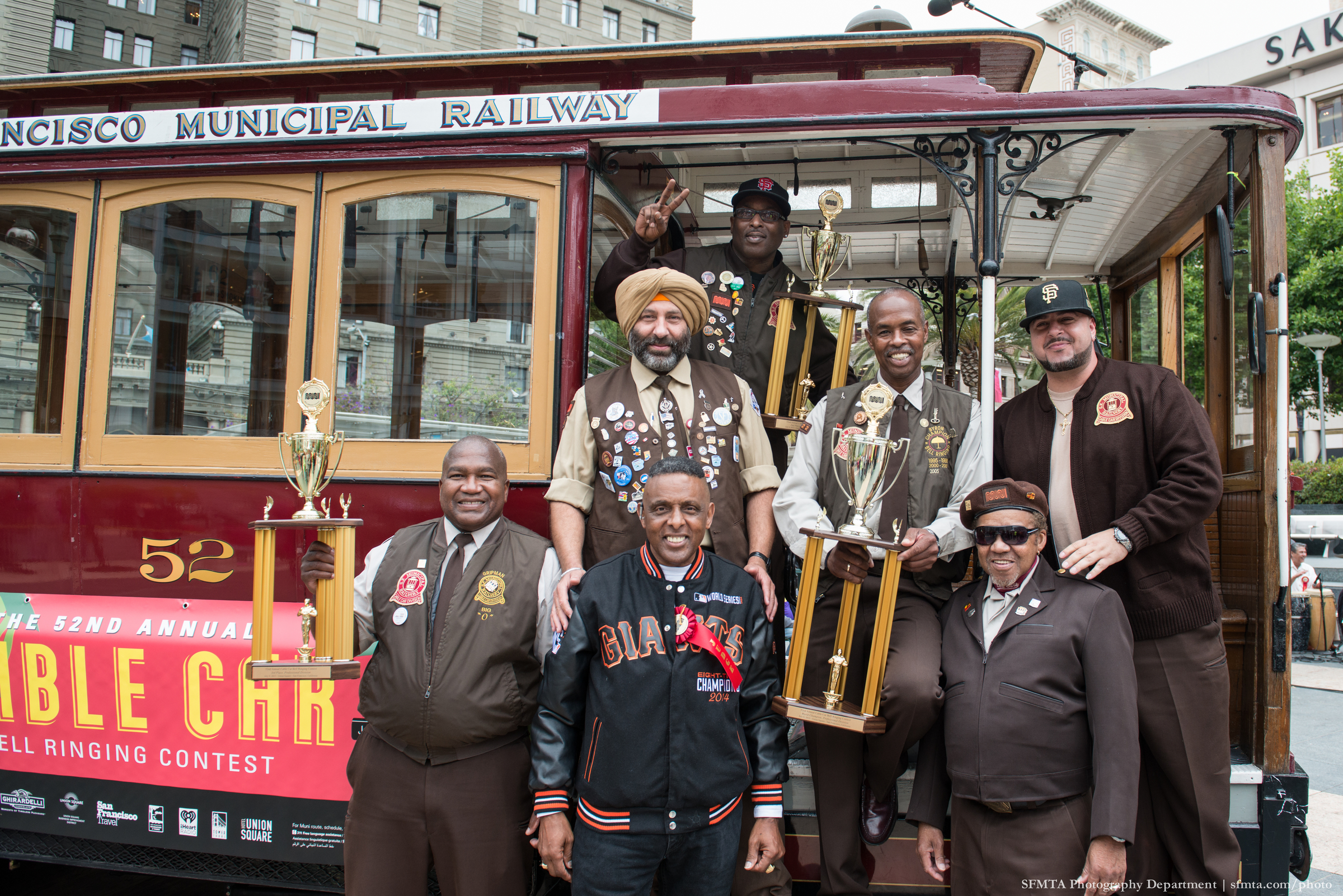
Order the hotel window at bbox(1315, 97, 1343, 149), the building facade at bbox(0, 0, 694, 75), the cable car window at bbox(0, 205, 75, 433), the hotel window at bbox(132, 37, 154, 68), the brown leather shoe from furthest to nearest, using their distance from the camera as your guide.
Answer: the hotel window at bbox(132, 37, 154, 68) < the hotel window at bbox(1315, 97, 1343, 149) < the building facade at bbox(0, 0, 694, 75) < the cable car window at bbox(0, 205, 75, 433) < the brown leather shoe

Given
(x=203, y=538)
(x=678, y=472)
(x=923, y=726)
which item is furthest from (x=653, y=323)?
(x=203, y=538)

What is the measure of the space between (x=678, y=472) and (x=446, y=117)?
6.52ft

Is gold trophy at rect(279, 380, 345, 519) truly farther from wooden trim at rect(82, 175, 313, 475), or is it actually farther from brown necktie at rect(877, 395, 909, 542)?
brown necktie at rect(877, 395, 909, 542)

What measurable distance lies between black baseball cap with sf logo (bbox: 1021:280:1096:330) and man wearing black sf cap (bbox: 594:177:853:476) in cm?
101

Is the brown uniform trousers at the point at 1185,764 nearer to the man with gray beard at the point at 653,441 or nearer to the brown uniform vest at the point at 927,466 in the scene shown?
the brown uniform vest at the point at 927,466

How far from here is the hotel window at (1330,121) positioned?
31625mm

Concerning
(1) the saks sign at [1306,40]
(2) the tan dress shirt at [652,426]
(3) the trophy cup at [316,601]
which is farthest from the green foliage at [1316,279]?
(3) the trophy cup at [316,601]

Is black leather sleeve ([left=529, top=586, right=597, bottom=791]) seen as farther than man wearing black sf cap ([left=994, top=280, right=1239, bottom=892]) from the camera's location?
No

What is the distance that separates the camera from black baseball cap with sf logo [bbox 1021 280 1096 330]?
305 cm

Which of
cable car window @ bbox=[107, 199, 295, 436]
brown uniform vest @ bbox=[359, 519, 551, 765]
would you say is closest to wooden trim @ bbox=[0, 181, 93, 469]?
cable car window @ bbox=[107, 199, 295, 436]

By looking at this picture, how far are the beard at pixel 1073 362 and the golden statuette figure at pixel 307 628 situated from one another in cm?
265

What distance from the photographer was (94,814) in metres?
3.50

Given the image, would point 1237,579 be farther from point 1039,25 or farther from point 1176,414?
point 1039,25

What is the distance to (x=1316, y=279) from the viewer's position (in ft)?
62.5
